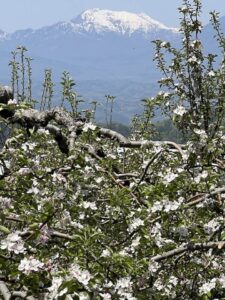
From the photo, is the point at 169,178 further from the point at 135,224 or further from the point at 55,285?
the point at 55,285

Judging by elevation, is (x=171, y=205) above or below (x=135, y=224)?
above

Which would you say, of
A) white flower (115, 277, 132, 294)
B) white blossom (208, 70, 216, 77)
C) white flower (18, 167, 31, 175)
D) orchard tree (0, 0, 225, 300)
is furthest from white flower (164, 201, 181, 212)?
white blossom (208, 70, 216, 77)

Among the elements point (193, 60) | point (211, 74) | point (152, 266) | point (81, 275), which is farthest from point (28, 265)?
point (211, 74)

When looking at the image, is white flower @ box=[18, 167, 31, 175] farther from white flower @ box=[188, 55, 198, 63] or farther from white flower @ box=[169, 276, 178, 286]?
white flower @ box=[188, 55, 198, 63]

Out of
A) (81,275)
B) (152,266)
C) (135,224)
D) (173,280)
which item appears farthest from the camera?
(173,280)

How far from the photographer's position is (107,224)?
436 centimetres

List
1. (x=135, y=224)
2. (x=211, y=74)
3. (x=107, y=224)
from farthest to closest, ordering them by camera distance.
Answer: (x=211, y=74) → (x=107, y=224) → (x=135, y=224)

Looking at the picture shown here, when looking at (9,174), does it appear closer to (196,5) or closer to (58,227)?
(58,227)

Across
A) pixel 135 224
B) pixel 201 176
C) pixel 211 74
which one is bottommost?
pixel 135 224

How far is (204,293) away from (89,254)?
4.65 ft

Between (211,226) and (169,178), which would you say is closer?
(169,178)

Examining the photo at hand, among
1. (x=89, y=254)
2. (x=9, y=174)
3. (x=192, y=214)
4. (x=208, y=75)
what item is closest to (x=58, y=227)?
(x=89, y=254)

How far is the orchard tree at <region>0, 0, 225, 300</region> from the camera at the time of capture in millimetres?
3102

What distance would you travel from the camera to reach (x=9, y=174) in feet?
14.4
